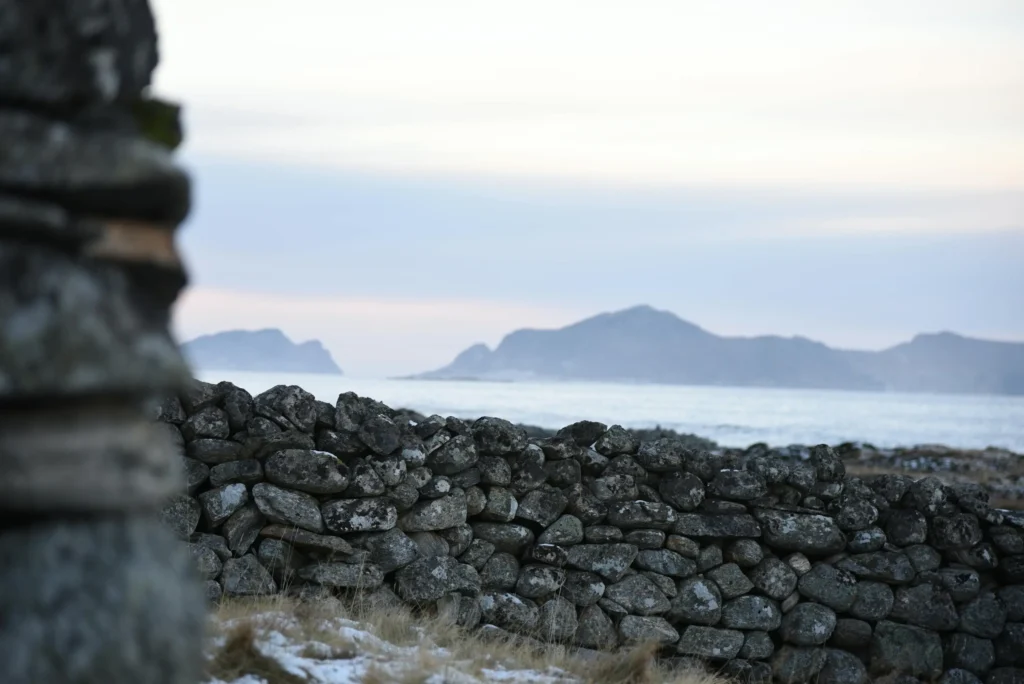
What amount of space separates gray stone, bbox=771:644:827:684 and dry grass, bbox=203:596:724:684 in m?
1.41

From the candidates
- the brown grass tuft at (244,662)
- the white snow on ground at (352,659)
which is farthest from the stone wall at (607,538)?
the brown grass tuft at (244,662)

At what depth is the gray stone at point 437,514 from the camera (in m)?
7.91

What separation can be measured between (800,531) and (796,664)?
3.74 ft

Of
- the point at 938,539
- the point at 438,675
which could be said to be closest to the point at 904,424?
the point at 938,539

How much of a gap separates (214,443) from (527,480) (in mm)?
2541

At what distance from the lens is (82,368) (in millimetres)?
2336

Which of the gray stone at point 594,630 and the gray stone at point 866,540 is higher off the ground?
the gray stone at point 866,540

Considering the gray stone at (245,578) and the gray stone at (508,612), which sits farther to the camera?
the gray stone at (508,612)

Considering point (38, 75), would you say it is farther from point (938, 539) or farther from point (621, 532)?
point (938, 539)

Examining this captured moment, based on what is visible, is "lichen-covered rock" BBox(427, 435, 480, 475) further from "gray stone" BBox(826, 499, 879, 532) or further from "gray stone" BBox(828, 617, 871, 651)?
"gray stone" BBox(828, 617, 871, 651)

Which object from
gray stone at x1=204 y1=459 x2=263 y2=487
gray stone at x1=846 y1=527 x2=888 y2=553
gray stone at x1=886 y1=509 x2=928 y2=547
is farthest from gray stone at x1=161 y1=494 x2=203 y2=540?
gray stone at x1=886 y1=509 x2=928 y2=547

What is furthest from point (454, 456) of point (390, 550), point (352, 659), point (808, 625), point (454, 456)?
Answer: point (808, 625)

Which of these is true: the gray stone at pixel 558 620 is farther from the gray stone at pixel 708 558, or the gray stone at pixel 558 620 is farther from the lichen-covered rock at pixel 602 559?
the gray stone at pixel 708 558

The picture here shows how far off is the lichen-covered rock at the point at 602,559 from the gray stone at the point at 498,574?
52cm
